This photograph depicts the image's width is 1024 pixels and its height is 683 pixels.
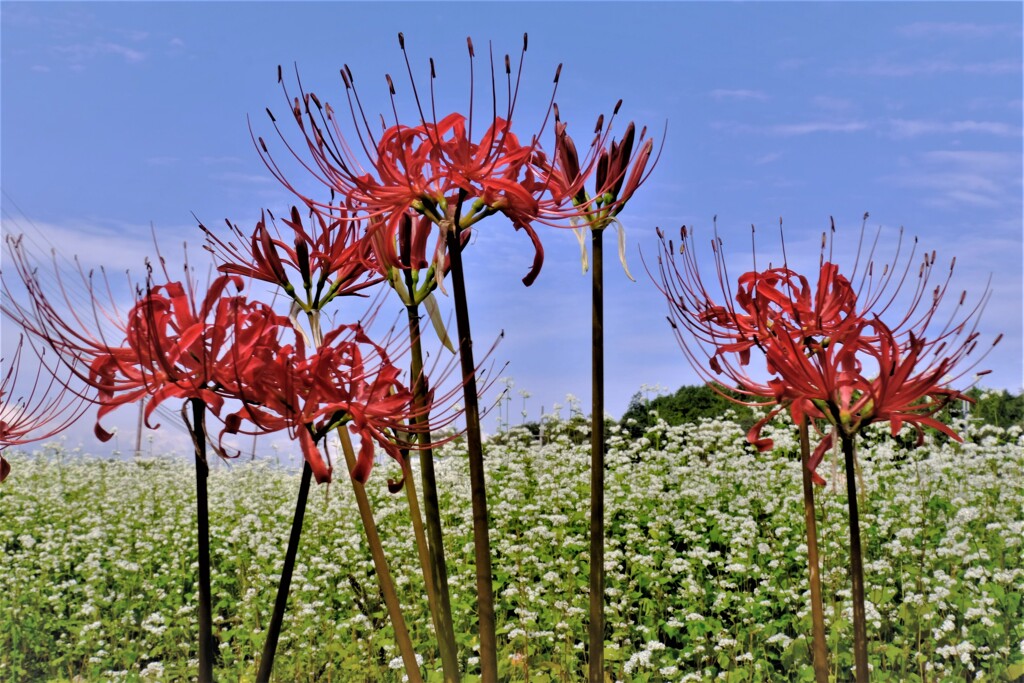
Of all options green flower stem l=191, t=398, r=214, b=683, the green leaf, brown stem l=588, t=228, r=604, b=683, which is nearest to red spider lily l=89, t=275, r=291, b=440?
green flower stem l=191, t=398, r=214, b=683

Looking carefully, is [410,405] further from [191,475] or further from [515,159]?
[191,475]

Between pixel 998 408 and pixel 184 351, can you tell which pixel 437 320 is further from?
pixel 998 408

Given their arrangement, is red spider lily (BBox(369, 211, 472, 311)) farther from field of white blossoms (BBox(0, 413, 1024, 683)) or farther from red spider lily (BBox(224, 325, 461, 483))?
field of white blossoms (BBox(0, 413, 1024, 683))

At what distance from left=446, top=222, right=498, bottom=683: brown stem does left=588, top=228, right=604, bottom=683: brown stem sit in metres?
0.45

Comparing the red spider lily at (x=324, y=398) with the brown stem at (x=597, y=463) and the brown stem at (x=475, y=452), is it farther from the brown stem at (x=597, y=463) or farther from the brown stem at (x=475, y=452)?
the brown stem at (x=597, y=463)

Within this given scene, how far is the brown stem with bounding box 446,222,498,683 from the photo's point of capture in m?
2.39

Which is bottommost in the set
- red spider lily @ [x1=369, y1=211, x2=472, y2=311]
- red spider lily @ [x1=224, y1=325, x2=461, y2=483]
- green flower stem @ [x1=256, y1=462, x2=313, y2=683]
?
green flower stem @ [x1=256, y1=462, x2=313, y2=683]

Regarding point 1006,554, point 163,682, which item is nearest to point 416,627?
point 163,682

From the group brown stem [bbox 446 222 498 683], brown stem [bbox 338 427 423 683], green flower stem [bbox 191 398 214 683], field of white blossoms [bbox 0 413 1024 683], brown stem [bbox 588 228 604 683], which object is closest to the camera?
green flower stem [bbox 191 398 214 683]

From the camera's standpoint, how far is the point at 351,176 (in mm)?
2561

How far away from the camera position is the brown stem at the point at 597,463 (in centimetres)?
280

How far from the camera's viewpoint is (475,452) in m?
2.40

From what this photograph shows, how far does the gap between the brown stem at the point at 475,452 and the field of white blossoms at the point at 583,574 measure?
1.91 meters

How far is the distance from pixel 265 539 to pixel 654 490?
296 centimetres
